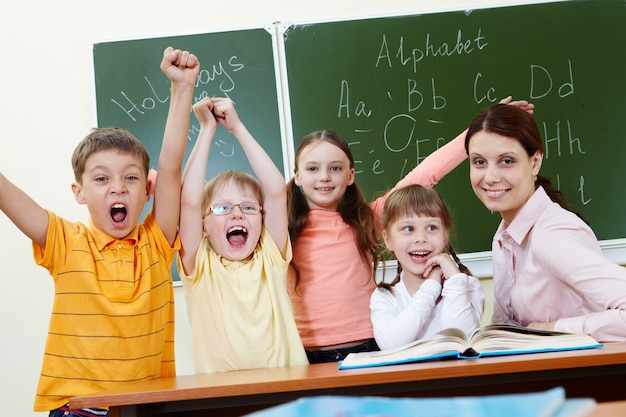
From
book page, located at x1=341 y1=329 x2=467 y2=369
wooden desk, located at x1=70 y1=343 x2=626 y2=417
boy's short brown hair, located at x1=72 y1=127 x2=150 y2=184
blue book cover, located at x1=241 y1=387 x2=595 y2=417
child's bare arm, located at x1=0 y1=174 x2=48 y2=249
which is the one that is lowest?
wooden desk, located at x1=70 y1=343 x2=626 y2=417

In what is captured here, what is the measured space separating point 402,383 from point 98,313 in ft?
3.15

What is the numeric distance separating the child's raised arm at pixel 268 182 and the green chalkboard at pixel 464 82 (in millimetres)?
1268

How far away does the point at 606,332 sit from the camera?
1677 mm

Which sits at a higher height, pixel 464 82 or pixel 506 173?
pixel 464 82

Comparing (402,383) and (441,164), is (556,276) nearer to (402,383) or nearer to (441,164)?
(402,383)

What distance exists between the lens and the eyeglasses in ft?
6.80

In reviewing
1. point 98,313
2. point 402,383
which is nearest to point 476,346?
point 402,383

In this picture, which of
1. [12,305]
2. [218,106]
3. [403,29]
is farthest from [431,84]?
[12,305]

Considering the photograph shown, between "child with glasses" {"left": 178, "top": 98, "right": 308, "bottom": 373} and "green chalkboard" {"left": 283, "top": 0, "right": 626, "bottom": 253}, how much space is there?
1.33 meters

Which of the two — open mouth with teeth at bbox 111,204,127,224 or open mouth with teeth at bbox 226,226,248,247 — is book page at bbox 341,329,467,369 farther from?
open mouth with teeth at bbox 111,204,127,224

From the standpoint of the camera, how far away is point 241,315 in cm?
196

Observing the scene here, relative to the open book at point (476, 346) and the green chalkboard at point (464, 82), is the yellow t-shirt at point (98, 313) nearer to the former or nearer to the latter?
the open book at point (476, 346)

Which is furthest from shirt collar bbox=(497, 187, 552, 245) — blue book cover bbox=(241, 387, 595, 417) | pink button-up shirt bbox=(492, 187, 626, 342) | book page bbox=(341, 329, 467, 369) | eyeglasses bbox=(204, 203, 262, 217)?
blue book cover bbox=(241, 387, 595, 417)

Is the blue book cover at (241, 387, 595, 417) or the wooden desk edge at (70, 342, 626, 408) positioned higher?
the blue book cover at (241, 387, 595, 417)
